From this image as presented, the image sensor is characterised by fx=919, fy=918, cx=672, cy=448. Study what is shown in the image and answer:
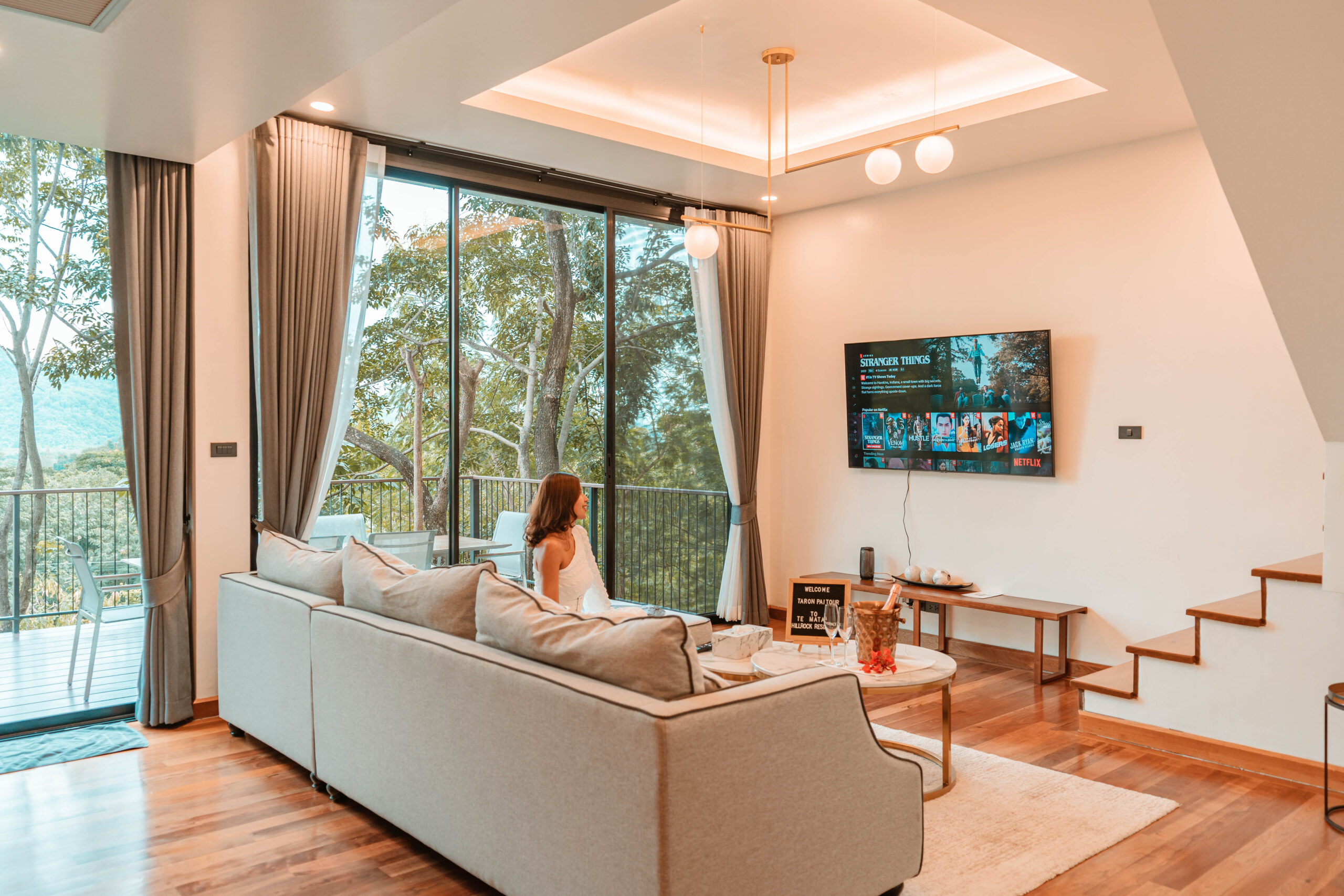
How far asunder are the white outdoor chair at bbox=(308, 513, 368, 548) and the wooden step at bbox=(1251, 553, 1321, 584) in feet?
14.0

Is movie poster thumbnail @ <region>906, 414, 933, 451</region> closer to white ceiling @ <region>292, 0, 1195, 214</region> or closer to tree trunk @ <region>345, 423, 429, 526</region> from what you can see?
white ceiling @ <region>292, 0, 1195, 214</region>

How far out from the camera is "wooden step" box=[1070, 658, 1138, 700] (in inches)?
159

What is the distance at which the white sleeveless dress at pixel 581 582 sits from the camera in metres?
4.00

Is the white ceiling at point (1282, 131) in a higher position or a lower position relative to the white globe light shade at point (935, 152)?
lower

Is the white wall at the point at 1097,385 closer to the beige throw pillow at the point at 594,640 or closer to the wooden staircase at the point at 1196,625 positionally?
the wooden staircase at the point at 1196,625

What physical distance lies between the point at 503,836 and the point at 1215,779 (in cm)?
281

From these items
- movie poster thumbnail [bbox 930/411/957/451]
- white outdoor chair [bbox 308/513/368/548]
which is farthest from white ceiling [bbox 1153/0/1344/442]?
white outdoor chair [bbox 308/513/368/548]

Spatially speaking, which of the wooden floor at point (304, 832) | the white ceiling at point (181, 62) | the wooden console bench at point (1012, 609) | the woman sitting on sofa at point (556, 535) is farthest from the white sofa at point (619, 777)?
the wooden console bench at point (1012, 609)

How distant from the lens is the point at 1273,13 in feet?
6.38

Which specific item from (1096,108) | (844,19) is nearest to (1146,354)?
(1096,108)

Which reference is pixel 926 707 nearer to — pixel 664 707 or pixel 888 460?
pixel 888 460

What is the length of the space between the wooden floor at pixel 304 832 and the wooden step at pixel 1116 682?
217 millimetres

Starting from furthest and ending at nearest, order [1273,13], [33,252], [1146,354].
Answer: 1. [33,252]
2. [1146,354]
3. [1273,13]

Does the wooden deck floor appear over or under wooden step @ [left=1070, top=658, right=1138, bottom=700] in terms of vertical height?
under
